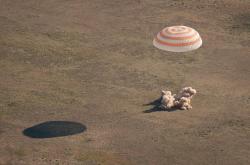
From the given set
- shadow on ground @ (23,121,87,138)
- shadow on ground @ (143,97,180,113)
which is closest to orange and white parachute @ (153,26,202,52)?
shadow on ground @ (143,97,180,113)

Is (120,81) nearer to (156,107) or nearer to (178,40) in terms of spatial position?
(156,107)

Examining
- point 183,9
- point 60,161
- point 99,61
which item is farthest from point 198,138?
point 183,9

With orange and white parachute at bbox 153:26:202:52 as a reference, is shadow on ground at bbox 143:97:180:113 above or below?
below

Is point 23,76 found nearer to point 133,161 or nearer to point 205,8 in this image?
point 133,161

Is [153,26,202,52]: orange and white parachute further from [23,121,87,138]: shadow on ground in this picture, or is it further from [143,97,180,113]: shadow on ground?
[23,121,87,138]: shadow on ground

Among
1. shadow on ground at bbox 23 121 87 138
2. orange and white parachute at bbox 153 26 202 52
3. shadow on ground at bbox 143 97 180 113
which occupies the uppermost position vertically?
orange and white parachute at bbox 153 26 202 52

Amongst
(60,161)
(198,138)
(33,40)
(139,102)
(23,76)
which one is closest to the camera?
(60,161)
